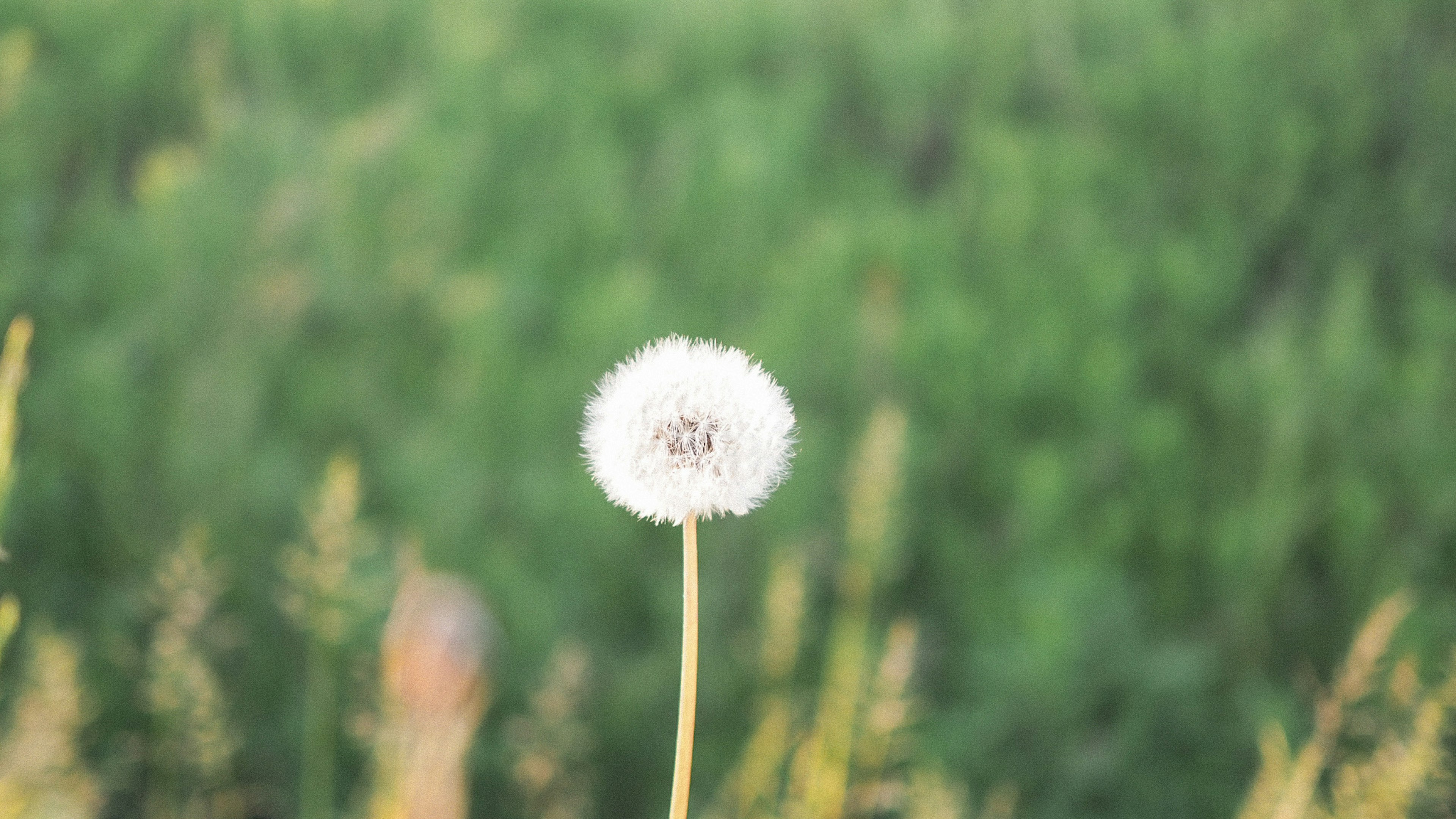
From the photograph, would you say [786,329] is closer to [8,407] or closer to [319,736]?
[319,736]

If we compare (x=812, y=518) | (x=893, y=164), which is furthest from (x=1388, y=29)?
(x=812, y=518)

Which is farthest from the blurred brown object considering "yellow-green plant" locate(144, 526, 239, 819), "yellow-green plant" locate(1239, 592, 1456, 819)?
"yellow-green plant" locate(1239, 592, 1456, 819)

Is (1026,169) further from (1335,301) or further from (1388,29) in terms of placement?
(1388,29)

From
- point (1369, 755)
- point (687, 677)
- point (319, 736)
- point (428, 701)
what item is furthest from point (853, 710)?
point (687, 677)

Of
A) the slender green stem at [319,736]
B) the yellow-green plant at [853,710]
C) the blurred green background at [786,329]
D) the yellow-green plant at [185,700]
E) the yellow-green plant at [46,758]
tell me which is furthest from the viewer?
the blurred green background at [786,329]

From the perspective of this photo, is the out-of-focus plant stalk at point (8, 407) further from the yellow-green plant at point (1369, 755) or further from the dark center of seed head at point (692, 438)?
the yellow-green plant at point (1369, 755)

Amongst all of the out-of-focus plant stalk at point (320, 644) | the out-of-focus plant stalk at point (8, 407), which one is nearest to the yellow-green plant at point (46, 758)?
the out-of-focus plant stalk at point (320, 644)

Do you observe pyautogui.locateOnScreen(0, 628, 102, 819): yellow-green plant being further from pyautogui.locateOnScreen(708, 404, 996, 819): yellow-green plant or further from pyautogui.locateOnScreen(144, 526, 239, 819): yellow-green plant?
pyautogui.locateOnScreen(708, 404, 996, 819): yellow-green plant

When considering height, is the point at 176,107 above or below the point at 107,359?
above
